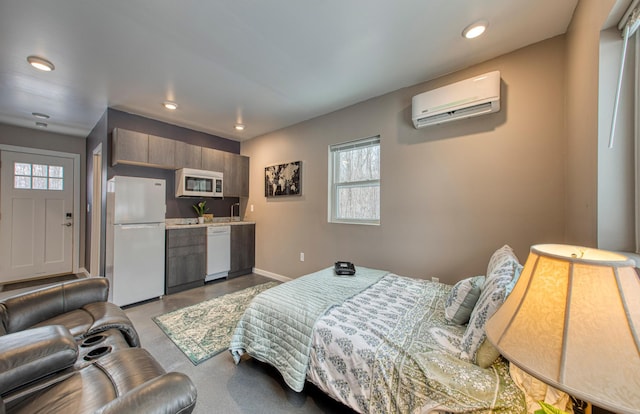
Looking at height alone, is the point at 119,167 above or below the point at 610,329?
above

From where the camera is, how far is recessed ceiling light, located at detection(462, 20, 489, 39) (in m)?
1.81

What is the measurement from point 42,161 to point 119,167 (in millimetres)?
1996

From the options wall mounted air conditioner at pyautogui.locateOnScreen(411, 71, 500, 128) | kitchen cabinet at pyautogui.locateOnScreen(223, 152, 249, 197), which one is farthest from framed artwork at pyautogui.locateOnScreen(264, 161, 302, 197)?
wall mounted air conditioner at pyautogui.locateOnScreen(411, 71, 500, 128)

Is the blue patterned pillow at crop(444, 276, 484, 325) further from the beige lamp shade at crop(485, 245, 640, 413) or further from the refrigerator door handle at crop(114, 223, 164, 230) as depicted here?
the refrigerator door handle at crop(114, 223, 164, 230)

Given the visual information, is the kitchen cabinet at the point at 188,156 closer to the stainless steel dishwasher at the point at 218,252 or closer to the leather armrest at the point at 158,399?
the stainless steel dishwasher at the point at 218,252

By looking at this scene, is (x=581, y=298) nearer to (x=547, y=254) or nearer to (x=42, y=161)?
(x=547, y=254)

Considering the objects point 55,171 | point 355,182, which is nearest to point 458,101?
point 355,182

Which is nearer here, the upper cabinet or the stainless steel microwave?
the upper cabinet

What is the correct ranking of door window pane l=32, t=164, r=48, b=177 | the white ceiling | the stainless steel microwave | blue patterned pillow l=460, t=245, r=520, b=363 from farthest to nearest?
door window pane l=32, t=164, r=48, b=177
the stainless steel microwave
the white ceiling
blue patterned pillow l=460, t=245, r=520, b=363

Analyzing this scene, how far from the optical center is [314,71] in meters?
2.44

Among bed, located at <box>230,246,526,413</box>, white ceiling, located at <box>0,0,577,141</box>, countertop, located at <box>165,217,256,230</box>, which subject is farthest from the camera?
countertop, located at <box>165,217,256,230</box>

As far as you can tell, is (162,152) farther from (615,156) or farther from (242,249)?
(615,156)

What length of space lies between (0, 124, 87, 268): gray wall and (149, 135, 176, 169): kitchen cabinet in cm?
224

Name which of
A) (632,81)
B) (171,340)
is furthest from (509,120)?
(171,340)
